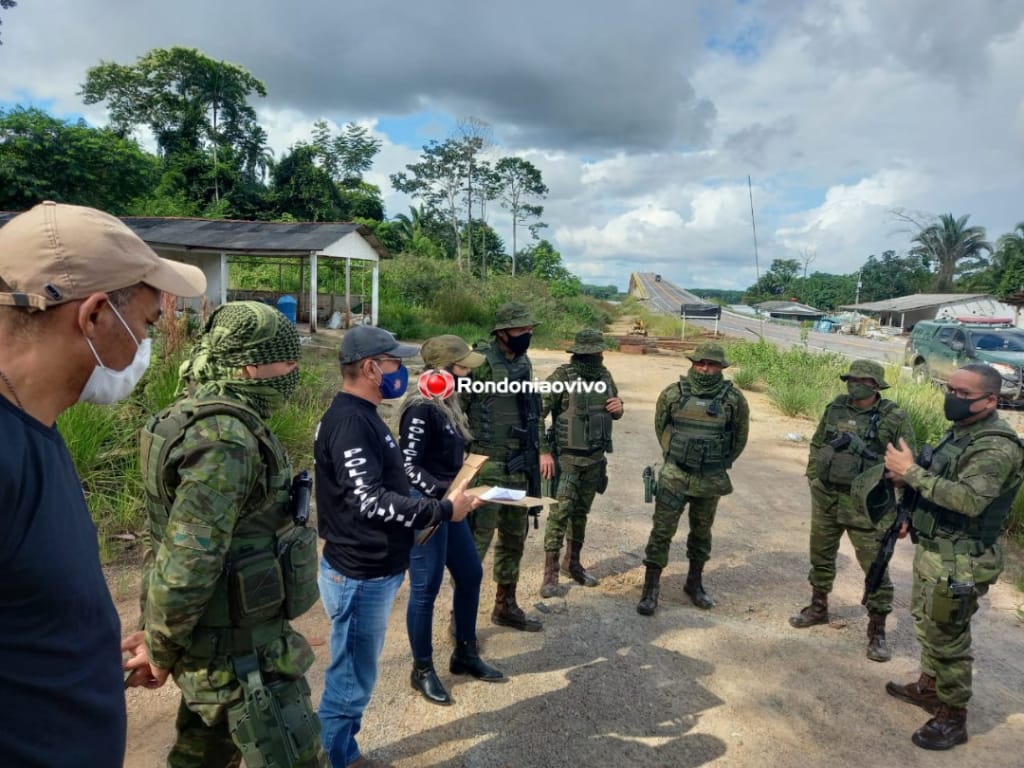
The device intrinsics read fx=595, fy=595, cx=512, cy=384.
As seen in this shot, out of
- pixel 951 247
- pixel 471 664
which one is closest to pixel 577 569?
pixel 471 664

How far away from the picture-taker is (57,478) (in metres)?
1.03

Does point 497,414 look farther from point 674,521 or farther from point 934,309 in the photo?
point 934,309

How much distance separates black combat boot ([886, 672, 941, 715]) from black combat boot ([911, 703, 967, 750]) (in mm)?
162

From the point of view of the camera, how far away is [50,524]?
0.99 m

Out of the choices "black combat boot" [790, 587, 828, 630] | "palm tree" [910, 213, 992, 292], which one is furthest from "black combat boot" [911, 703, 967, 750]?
"palm tree" [910, 213, 992, 292]

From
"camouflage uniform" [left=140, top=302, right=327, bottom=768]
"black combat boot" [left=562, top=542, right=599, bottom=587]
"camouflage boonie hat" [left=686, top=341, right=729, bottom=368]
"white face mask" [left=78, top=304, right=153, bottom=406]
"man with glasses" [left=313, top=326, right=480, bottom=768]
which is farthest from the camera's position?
"black combat boot" [left=562, top=542, right=599, bottom=587]

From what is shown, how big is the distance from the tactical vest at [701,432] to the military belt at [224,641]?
3148 mm

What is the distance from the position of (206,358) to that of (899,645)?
4355 millimetres

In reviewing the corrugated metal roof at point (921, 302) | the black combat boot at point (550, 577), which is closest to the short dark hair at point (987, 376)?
the black combat boot at point (550, 577)

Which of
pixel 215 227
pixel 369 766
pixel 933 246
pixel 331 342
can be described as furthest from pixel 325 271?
pixel 933 246

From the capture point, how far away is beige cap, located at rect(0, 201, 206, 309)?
3.35ft

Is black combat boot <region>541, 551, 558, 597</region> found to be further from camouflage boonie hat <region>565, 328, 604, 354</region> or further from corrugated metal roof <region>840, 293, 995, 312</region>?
corrugated metal roof <region>840, 293, 995, 312</region>

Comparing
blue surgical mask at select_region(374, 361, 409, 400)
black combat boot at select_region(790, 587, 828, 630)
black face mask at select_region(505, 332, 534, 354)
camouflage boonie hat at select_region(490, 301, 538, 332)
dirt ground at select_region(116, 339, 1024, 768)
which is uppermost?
camouflage boonie hat at select_region(490, 301, 538, 332)

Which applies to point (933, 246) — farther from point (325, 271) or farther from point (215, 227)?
point (215, 227)
